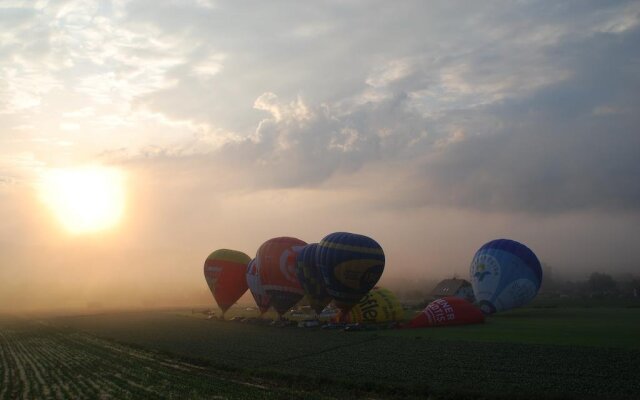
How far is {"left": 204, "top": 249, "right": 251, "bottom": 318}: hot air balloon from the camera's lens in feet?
203

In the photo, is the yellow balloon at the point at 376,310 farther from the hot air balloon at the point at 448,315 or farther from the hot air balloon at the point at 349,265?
the hot air balloon at the point at 448,315

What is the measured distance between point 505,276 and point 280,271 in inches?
889

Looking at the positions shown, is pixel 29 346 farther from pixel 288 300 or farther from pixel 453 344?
pixel 453 344

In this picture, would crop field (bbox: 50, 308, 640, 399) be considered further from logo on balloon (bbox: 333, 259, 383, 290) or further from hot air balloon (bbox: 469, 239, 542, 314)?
hot air balloon (bbox: 469, 239, 542, 314)

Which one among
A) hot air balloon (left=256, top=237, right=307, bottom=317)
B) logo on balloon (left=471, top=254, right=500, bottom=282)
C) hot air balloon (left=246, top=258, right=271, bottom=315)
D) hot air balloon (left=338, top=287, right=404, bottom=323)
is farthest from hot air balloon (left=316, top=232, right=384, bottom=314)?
hot air balloon (left=246, top=258, right=271, bottom=315)

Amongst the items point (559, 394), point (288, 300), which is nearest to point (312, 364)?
point (559, 394)

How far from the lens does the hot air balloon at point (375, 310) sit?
1908 inches

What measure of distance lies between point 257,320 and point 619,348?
37.2m

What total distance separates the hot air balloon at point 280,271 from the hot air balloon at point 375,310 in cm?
772

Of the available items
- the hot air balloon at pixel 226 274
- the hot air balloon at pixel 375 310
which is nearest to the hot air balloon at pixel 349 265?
the hot air balloon at pixel 375 310

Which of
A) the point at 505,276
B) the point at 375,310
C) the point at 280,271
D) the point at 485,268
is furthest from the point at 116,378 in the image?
the point at 505,276

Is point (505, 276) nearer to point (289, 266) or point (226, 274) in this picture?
point (289, 266)

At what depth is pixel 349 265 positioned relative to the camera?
4572 cm

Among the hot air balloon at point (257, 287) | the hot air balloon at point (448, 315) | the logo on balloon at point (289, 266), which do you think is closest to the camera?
the hot air balloon at point (448, 315)
